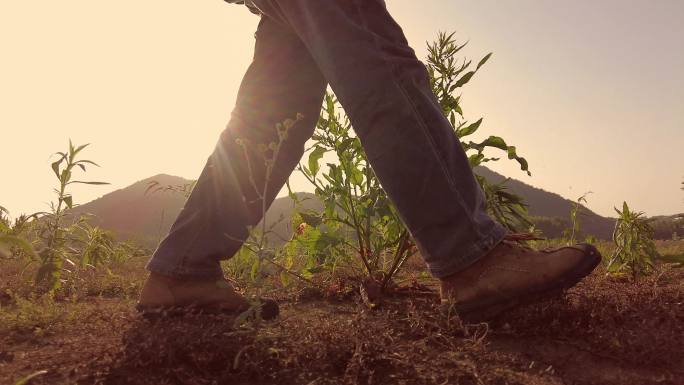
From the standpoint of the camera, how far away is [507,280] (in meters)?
1.76

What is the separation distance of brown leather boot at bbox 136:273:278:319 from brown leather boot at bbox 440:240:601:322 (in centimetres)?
77

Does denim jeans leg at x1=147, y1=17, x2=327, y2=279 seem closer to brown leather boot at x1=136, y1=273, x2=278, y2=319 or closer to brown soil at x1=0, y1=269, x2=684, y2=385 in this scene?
brown leather boot at x1=136, y1=273, x2=278, y2=319

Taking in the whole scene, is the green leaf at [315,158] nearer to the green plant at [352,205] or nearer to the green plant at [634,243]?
the green plant at [352,205]

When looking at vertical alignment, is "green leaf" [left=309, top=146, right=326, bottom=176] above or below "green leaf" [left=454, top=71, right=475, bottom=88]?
below

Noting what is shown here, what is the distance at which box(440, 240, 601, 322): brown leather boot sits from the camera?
5.77ft

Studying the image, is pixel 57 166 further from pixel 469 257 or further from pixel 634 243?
pixel 634 243

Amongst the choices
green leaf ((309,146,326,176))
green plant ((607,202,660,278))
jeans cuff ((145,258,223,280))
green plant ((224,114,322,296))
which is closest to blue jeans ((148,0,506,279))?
green plant ((224,114,322,296))

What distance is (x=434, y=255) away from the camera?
5.77 ft

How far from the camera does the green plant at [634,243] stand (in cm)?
284

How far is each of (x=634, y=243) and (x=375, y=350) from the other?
210 centimetres

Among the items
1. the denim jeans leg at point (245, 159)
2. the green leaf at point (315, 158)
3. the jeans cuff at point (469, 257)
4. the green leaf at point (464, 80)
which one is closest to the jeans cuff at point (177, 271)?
the denim jeans leg at point (245, 159)

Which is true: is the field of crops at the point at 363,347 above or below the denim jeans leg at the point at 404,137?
below

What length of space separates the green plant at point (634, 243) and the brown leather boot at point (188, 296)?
2.12 meters

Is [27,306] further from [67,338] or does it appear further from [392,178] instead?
[392,178]
